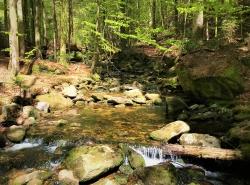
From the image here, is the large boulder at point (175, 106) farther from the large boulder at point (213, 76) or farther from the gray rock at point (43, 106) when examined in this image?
the gray rock at point (43, 106)

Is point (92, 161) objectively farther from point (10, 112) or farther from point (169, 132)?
point (10, 112)

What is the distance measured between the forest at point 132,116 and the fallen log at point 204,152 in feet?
0.09

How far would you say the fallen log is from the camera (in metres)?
9.14

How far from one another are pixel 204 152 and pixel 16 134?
20.1ft

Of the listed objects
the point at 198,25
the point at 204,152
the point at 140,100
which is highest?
the point at 198,25

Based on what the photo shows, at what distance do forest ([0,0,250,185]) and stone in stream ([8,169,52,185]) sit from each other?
2cm

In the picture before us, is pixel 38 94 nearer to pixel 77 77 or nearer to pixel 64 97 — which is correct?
pixel 64 97

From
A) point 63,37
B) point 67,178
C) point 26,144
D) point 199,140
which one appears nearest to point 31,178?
point 67,178

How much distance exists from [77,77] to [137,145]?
37.6ft

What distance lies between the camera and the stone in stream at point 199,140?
395 inches

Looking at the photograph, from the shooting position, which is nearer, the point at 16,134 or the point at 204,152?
the point at 204,152

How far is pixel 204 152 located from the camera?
9367mm

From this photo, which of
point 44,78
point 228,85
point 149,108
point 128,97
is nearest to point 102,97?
point 128,97

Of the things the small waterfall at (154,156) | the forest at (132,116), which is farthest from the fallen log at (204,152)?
the small waterfall at (154,156)
